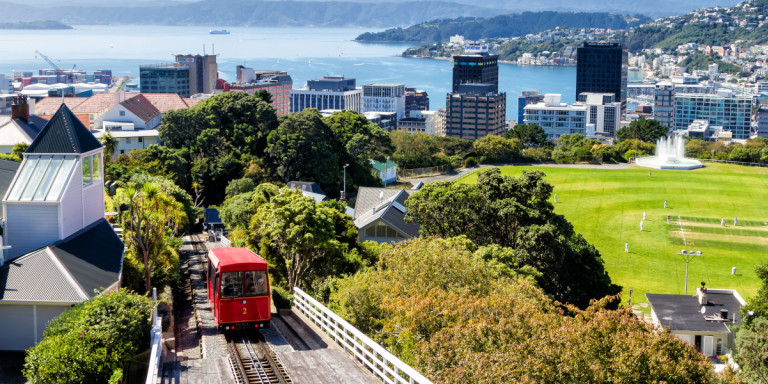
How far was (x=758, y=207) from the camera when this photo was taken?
70250 millimetres

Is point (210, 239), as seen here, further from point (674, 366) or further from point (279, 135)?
point (674, 366)

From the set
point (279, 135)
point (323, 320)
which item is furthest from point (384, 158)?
point (323, 320)

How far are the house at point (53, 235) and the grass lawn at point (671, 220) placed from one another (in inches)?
1151

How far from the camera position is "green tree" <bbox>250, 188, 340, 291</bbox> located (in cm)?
2744

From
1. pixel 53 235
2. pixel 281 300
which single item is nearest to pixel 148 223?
pixel 53 235

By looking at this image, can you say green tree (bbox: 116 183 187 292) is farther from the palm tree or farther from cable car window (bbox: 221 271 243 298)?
the palm tree

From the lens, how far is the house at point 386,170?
7944 centimetres

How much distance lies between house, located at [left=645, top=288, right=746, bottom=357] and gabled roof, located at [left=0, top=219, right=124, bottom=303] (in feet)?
76.6

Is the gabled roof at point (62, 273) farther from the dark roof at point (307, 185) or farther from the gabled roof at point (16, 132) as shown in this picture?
the dark roof at point (307, 185)

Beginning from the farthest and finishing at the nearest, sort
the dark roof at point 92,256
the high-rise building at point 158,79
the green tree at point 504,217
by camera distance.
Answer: the high-rise building at point 158,79 < the green tree at point 504,217 < the dark roof at point 92,256

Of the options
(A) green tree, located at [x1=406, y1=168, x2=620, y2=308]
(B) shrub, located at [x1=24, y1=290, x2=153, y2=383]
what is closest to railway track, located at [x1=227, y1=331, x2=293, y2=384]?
(B) shrub, located at [x1=24, y1=290, x2=153, y2=383]

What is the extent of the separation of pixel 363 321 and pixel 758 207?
59051mm

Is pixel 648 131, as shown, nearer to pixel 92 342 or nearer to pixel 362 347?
pixel 362 347

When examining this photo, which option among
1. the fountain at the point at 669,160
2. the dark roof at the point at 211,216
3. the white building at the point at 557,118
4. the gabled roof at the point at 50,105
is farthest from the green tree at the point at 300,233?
the white building at the point at 557,118
